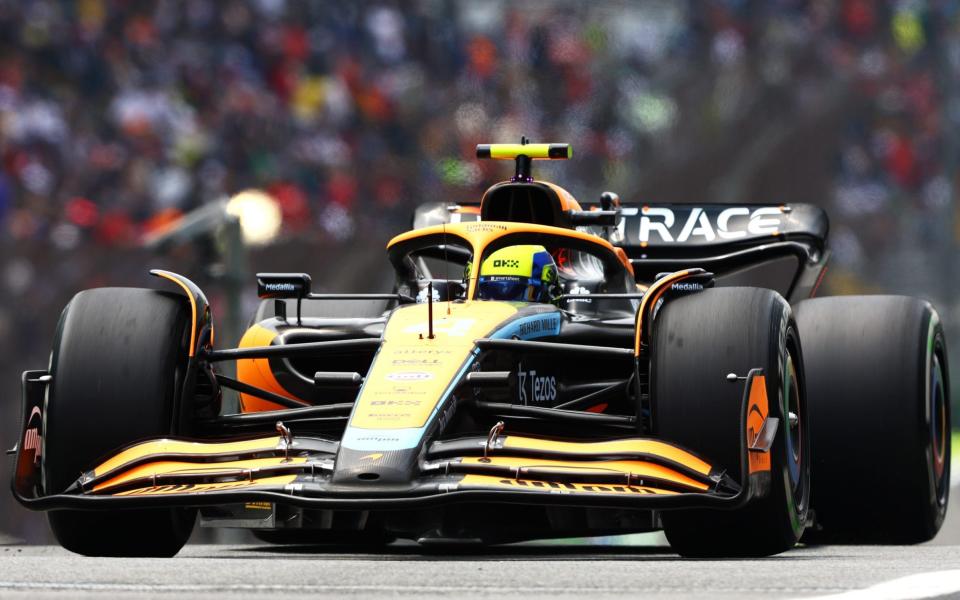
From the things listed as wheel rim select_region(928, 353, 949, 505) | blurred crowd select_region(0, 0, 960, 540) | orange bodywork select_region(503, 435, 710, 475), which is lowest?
wheel rim select_region(928, 353, 949, 505)

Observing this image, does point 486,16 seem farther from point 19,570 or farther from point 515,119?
point 19,570

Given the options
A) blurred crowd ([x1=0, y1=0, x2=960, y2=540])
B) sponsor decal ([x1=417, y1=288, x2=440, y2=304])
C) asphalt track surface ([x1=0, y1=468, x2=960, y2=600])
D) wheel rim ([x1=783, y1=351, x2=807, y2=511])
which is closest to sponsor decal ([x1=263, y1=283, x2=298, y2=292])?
sponsor decal ([x1=417, y1=288, x2=440, y2=304])

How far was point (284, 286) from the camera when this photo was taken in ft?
24.8

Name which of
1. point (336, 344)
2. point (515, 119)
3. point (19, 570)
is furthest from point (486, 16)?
point (19, 570)

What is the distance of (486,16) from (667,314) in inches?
532

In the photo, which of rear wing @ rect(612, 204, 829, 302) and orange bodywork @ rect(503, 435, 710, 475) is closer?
orange bodywork @ rect(503, 435, 710, 475)

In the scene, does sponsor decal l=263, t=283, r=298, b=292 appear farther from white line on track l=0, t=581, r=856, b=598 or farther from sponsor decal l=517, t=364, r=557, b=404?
white line on track l=0, t=581, r=856, b=598

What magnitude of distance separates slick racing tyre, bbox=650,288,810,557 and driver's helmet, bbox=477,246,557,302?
1.14 meters

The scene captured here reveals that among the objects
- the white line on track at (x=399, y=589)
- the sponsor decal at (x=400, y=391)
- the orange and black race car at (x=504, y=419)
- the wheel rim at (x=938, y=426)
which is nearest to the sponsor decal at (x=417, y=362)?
the orange and black race car at (x=504, y=419)

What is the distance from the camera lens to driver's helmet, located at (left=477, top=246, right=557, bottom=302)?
7.38 m

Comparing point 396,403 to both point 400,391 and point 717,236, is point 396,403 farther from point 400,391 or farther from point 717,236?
point 717,236

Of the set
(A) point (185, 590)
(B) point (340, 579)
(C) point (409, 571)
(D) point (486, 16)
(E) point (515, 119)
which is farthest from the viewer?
(D) point (486, 16)

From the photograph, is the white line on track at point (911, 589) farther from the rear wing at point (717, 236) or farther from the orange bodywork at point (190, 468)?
the rear wing at point (717, 236)

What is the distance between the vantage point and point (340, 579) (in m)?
4.48
